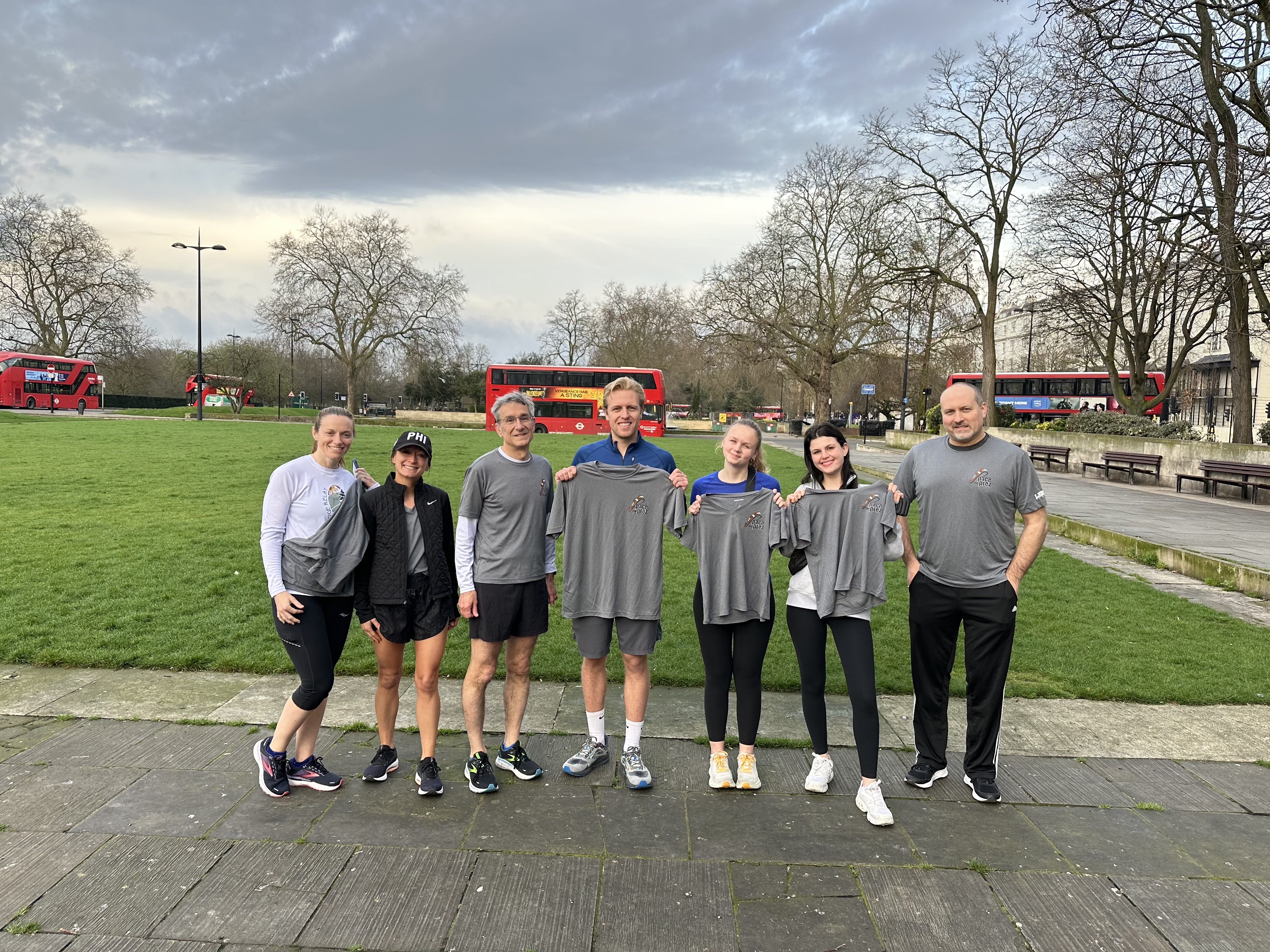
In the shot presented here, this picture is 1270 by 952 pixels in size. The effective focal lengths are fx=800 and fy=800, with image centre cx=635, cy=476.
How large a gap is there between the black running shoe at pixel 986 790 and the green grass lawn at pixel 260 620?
1.48 meters

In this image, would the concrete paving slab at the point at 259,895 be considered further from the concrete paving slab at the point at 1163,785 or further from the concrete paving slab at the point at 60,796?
the concrete paving slab at the point at 1163,785

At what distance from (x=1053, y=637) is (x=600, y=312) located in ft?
215

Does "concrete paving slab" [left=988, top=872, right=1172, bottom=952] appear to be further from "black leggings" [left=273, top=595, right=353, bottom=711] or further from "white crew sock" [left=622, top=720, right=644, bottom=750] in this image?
"black leggings" [left=273, top=595, right=353, bottom=711]

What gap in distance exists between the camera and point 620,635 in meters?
3.79

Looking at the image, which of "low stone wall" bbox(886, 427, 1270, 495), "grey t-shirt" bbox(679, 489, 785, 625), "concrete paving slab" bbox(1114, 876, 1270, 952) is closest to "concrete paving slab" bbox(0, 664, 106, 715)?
"grey t-shirt" bbox(679, 489, 785, 625)

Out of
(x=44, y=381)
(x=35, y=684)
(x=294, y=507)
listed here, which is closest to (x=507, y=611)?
(x=294, y=507)

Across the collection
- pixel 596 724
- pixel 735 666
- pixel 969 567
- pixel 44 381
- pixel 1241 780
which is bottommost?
pixel 1241 780

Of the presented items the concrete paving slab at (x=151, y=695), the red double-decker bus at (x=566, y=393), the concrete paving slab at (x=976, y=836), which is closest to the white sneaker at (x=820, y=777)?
the concrete paving slab at (x=976, y=836)

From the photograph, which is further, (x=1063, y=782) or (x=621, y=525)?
(x=1063, y=782)

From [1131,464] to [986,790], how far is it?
2035 centimetres

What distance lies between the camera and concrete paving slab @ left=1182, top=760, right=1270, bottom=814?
3.71 m

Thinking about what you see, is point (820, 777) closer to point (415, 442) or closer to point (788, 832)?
point (788, 832)

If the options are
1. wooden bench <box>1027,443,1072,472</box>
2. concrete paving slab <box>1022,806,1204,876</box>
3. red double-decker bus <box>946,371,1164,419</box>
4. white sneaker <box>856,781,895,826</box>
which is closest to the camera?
concrete paving slab <box>1022,806,1204,876</box>

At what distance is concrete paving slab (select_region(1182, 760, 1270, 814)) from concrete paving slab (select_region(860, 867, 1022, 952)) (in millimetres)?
1707
